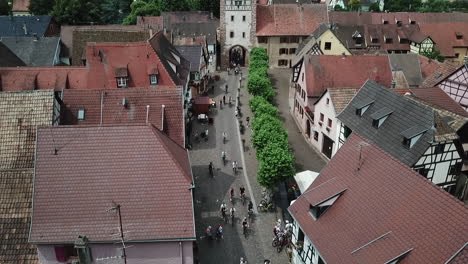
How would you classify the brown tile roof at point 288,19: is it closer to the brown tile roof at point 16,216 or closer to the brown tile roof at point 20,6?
the brown tile roof at point 16,216

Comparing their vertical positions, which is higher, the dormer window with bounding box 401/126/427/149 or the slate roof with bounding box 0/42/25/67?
the slate roof with bounding box 0/42/25/67

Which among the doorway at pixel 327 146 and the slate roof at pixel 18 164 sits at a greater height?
the slate roof at pixel 18 164

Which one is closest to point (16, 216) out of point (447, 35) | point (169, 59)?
point (169, 59)

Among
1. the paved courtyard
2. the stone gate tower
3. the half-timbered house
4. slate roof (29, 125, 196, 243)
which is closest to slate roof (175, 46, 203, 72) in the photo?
the paved courtyard

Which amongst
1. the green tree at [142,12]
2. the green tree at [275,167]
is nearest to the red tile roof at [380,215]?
the green tree at [275,167]

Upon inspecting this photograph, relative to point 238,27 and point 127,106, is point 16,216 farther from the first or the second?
point 238,27

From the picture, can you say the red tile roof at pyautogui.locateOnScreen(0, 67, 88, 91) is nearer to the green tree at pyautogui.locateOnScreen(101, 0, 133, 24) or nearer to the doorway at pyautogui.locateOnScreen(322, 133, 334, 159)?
the doorway at pyautogui.locateOnScreen(322, 133, 334, 159)
